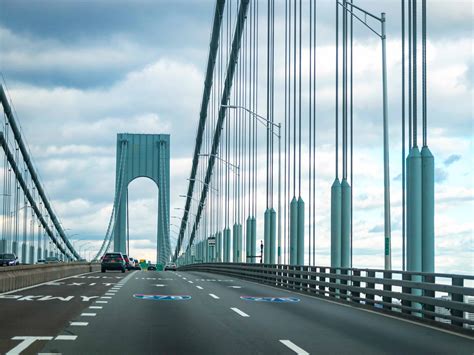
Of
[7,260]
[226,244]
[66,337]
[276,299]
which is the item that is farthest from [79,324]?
[7,260]

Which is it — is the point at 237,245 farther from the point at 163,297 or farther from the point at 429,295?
the point at 429,295

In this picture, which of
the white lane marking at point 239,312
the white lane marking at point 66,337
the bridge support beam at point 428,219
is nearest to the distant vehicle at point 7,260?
the white lane marking at point 239,312

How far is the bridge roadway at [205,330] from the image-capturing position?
10.2 meters

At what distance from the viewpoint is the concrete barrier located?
23742 millimetres

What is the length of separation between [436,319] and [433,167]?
320cm

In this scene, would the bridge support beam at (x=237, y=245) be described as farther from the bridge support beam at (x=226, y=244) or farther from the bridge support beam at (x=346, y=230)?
the bridge support beam at (x=346, y=230)

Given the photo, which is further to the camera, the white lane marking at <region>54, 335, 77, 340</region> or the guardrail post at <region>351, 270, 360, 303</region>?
Result: the guardrail post at <region>351, 270, 360, 303</region>

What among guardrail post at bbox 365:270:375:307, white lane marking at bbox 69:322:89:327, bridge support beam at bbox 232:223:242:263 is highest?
bridge support beam at bbox 232:223:242:263

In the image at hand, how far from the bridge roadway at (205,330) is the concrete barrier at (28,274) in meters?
5.42

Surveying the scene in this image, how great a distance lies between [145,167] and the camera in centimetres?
14150

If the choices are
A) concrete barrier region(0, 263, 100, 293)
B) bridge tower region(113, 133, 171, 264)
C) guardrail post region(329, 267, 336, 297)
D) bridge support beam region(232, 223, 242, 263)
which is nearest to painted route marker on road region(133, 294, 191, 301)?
guardrail post region(329, 267, 336, 297)

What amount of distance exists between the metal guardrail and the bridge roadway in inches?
20.8

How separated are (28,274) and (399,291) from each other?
1522 centimetres

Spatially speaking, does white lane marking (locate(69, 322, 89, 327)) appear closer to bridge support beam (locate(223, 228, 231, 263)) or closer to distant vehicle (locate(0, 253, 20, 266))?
bridge support beam (locate(223, 228, 231, 263))
